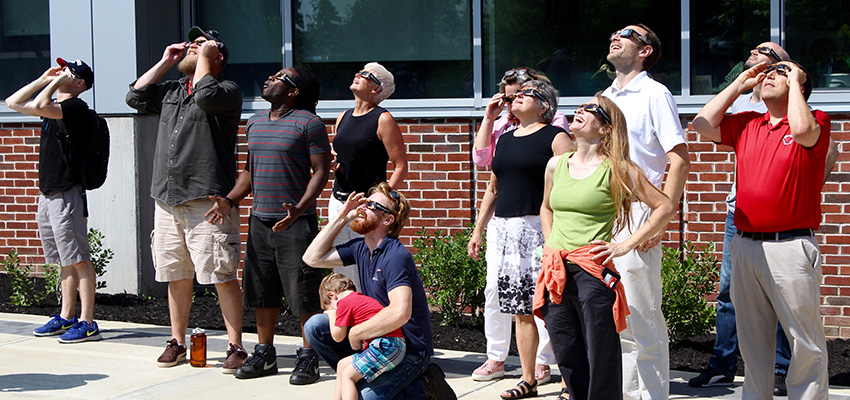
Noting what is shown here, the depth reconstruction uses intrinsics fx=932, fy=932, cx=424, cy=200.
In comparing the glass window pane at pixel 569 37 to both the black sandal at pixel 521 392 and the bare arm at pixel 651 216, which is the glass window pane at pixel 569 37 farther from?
the bare arm at pixel 651 216

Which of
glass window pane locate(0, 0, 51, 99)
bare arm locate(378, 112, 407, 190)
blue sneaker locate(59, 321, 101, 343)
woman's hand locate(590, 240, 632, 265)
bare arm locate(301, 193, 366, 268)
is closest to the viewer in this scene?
woman's hand locate(590, 240, 632, 265)

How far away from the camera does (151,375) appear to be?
594cm

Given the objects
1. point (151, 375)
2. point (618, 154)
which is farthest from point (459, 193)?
point (618, 154)

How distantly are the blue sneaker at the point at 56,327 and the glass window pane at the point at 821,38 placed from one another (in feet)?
19.2

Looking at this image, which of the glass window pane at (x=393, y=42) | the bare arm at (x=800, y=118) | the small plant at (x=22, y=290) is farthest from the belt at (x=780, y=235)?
the small plant at (x=22, y=290)

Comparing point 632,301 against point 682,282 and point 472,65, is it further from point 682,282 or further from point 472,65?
point 472,65

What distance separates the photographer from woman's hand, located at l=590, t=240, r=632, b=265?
14.0 ft

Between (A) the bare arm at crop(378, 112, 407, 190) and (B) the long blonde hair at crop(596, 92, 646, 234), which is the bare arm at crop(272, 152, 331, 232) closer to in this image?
(A) the bare arm at crop(378, 112, 407, 190)

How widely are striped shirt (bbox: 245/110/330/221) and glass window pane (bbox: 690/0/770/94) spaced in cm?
318

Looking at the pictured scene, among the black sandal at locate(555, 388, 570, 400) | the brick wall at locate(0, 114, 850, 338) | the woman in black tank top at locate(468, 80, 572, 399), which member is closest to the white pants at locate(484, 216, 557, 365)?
the woman in black tank top at locate(468, 80, 572, 399)

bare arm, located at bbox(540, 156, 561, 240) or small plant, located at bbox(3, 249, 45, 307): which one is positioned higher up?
bare arm, located at bbox(540, 156, 561, 240)

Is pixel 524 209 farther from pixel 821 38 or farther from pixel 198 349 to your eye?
pixel 821 38

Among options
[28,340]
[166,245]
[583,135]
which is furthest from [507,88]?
[28,340]

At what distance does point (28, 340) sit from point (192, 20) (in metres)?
3.36
